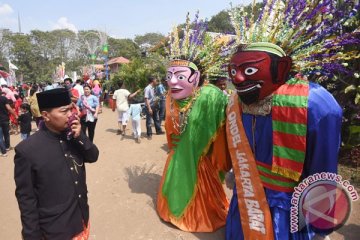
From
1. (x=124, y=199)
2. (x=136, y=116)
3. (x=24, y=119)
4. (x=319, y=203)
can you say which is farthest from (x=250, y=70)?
(x=24, y=119)

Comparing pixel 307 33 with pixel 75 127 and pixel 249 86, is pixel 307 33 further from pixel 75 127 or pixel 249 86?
pixel 75 127

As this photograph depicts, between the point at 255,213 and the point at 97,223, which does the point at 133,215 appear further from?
the point at 255,213

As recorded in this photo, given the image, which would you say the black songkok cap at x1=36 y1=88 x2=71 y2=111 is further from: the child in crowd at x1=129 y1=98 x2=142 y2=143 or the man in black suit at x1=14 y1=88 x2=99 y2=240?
the child in crowd at x1=129 y1=98 x2=142 y2=143

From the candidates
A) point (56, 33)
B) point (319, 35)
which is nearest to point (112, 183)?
point (319, 35)

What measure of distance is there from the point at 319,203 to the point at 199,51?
2.21 meters

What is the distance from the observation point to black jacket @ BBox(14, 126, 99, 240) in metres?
2.09

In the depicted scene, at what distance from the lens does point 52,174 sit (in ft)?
7.25

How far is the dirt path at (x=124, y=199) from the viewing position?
3.77m

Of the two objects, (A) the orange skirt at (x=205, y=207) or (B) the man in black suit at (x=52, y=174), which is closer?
(B) the man in black suit at (x=52, y=174)

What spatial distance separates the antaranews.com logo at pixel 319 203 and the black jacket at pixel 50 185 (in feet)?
5.24

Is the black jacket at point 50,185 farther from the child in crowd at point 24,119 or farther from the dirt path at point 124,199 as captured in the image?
the child in crowd at point 24,119

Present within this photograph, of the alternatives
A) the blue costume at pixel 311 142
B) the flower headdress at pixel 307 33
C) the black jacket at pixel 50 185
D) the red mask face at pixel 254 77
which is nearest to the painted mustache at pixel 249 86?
the red mask face at pixel 254 77

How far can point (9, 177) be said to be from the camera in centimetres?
611

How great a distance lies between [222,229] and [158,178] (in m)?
2.03
